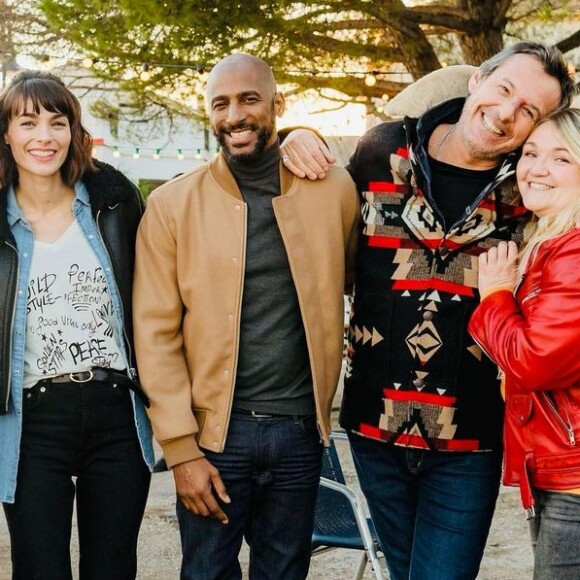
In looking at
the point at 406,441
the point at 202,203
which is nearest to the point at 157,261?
the point at 202,203

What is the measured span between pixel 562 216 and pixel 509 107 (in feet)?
1.54

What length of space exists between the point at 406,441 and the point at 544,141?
40.4 inches

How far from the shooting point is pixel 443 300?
297 centimetres

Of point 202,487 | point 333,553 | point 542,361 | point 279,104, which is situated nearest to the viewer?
point 542,361

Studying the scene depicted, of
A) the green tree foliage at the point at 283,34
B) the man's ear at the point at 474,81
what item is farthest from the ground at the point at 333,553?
the green tree foliage at the point at 283,34

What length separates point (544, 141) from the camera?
277 cm

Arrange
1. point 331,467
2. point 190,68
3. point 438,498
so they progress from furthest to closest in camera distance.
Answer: point 190,68
point 331,467
point 438,498

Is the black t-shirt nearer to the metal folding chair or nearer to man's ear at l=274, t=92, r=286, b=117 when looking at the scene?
man's ear at l=274, t=92, r=286, b=117

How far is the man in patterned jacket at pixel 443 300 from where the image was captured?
2.97m

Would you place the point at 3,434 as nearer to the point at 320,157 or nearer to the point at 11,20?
the point at 320,157

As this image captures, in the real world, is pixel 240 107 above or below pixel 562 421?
above

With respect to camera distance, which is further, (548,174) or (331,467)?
(331,467)

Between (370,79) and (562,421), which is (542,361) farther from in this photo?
(370,79)

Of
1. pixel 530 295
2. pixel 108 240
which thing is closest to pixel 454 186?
pixel 530 295
